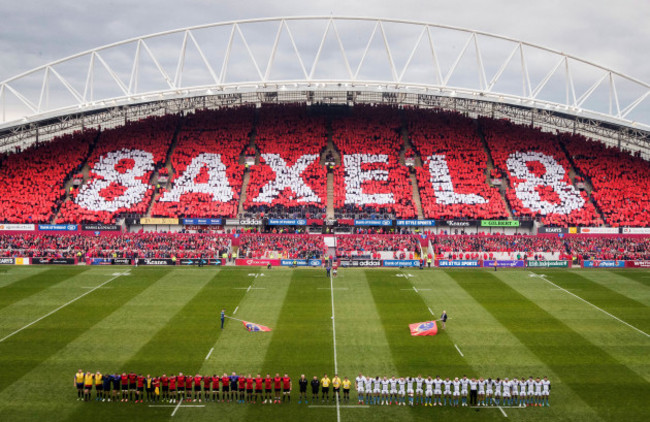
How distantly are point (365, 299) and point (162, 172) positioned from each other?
110ft

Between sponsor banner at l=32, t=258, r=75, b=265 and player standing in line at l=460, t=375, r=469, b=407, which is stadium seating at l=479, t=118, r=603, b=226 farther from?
sponsor banner at l=32, t=258, r=75, b=265

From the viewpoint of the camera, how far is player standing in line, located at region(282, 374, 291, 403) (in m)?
23.9

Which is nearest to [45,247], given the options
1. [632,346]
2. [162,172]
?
[162,172]

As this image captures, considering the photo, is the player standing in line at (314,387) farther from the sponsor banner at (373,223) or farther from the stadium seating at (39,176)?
the stadium seating at (39,176)

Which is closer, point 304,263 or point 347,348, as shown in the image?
point 347,348

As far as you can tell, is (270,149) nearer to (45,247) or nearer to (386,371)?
(45,247)

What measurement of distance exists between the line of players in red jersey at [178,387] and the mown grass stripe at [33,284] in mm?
16609

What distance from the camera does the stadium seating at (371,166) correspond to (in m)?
59.8

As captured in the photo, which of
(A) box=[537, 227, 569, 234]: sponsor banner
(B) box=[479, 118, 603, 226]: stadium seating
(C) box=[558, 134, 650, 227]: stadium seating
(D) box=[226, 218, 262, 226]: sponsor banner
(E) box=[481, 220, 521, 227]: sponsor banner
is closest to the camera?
(A) box=[537, 227, 569, 234]: sponsor banner

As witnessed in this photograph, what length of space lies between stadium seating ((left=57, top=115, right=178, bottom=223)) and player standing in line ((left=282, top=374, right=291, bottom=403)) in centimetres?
3874

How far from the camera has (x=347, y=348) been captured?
96.7ft

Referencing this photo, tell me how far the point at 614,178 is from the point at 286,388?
53241mm

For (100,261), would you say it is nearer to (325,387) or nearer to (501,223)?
(325,387)

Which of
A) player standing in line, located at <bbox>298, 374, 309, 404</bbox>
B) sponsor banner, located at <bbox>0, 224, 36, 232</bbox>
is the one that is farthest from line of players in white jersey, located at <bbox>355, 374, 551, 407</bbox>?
sponsor banner, located at <bbox>0, 224, 36, 232</bbox>
